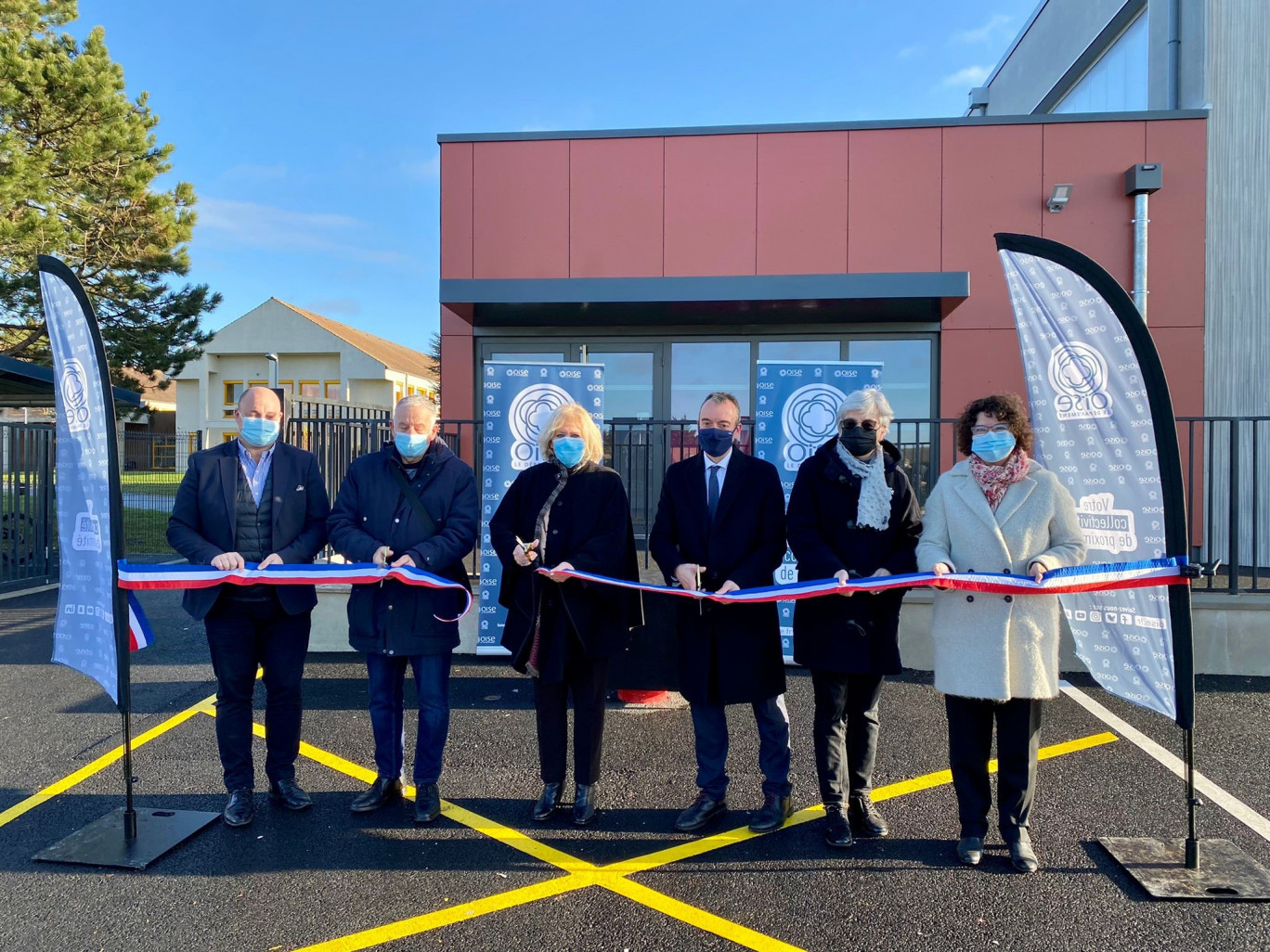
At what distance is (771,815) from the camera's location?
12.4 ft

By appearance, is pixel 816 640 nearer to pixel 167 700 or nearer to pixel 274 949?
pixel 274 949

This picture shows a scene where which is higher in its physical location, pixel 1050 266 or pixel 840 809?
pixel 1050 266

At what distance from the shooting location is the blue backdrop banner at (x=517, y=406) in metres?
6.33

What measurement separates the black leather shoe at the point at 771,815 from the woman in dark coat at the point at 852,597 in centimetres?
22

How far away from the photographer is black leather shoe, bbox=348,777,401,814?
157 inches

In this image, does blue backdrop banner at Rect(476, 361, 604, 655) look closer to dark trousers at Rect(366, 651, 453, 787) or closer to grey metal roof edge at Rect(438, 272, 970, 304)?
dark trousers at Rect(366, 651, 453, 787)

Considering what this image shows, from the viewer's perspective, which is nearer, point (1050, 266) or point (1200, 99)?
point (1050, 266)

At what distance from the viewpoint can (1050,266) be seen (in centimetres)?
366

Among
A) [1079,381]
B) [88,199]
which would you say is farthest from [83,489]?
[88,199]

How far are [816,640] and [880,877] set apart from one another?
1.02m

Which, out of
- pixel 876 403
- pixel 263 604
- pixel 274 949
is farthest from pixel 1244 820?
pixel 263 604

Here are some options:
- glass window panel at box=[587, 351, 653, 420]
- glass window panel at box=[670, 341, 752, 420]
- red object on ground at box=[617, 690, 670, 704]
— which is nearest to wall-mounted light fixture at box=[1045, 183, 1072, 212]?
glass window panel at box=[670, 341, 752, 420]

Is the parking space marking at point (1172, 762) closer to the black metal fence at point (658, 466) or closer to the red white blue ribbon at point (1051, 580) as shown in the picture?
the black metal fence at point (658, 466)

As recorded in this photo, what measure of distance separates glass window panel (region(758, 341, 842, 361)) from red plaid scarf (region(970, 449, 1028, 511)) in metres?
7.43
